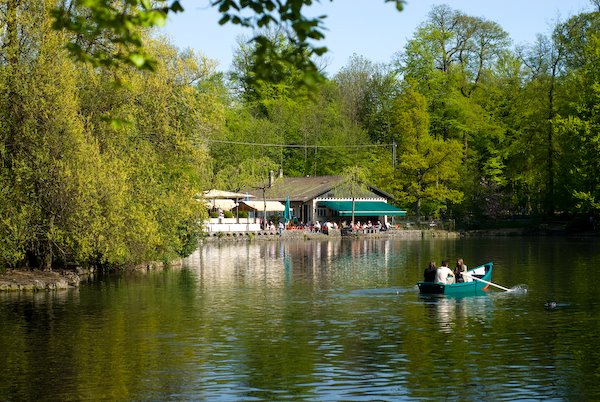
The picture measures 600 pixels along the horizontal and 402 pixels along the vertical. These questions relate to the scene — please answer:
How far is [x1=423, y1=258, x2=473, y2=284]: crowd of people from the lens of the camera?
3819 centimetres

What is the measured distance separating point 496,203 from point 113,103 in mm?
69506

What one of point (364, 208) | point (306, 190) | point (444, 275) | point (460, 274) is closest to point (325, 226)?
point (364, 208)

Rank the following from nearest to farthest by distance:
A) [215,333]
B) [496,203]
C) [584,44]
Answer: [215,333]
[584,44]
[496,203]

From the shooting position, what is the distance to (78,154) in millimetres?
38531

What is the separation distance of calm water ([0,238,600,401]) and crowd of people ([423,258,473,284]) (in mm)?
1169

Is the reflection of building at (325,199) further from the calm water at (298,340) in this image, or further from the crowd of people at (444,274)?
the crowd of people at (444,274)

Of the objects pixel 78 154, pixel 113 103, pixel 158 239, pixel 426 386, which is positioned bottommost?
pixel 426 386

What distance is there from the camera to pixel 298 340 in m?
26.9

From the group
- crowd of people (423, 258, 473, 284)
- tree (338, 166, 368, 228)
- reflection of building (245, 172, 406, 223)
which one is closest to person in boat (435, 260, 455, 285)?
crowd of people (423, 258, 473, 284)

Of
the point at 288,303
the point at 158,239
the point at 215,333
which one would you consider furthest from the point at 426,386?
the point at 158,239

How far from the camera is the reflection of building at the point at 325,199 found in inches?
4134

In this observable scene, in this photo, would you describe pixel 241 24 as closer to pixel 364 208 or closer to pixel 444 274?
pixel 444 274

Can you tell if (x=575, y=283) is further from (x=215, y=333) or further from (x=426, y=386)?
(x=426, y=386)

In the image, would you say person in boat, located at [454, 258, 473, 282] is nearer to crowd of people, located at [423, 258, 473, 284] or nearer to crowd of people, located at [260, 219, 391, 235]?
crowd of people, located at [423, 258, 473, 284]
